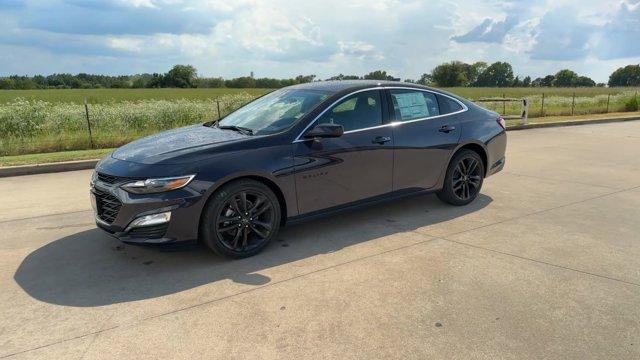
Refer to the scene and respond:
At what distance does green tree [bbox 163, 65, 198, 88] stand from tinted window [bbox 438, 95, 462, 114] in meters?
79.2

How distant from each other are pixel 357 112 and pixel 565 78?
121819 millimetres

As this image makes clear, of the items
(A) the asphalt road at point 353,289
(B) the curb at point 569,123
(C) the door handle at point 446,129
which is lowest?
(A) the asphalt road at point 353,289

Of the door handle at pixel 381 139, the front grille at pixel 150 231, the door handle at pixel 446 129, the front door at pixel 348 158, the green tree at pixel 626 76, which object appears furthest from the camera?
the green tree at pixel 626 76

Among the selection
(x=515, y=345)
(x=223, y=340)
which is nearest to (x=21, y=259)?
(x=223, y=340)

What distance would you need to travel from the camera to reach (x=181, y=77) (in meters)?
80.7

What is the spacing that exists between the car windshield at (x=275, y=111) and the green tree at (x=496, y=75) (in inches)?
4263

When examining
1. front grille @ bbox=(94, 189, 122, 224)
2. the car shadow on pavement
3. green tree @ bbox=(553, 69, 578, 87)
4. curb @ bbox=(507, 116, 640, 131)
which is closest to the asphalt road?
the car shadow on pavement

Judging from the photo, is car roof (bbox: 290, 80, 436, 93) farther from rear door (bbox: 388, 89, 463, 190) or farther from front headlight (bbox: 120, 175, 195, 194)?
front headlight (bbox: 120, 175, 195, 194)

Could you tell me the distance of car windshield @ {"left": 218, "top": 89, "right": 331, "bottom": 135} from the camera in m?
4.80

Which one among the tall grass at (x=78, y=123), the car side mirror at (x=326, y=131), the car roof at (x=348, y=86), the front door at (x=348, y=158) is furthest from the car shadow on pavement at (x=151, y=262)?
the tall grass at (x=78, y=123)

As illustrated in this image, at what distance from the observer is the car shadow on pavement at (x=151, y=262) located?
3.83 m

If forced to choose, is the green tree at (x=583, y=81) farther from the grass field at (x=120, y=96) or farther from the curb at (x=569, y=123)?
the curb at (x=569, y=123)

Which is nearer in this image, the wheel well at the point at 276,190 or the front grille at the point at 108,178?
the front grille at the point at 108,178

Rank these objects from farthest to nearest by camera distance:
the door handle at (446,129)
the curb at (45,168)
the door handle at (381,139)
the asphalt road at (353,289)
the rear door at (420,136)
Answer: the curb at (45,168) < the door handle at (446,129) < the rear door at (420,136) < the door handle at (381,139) < the asphalt road at (353,289)
